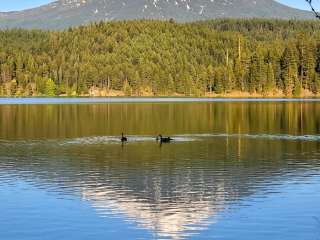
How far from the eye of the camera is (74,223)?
A: 3153 cm

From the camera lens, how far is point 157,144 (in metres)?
69.2

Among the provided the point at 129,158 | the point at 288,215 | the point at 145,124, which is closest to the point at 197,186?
the point at 288,215

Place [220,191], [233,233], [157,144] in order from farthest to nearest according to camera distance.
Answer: [157,144] → [220,191] → [233,233]

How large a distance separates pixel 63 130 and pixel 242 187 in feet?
170

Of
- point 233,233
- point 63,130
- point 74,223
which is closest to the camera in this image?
point 233,233

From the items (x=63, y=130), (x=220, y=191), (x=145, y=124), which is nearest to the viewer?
(x=220, y=191)

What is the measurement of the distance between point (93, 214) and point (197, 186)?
1028 centimetres

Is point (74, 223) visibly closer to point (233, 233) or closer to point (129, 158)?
point (233, 233)

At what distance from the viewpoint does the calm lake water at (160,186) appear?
30.5 meters

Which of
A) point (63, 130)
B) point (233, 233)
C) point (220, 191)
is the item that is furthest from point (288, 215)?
point (63, 130)

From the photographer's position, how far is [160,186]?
41.5 metres

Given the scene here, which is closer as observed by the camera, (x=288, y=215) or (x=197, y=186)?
(x=288, y=215)

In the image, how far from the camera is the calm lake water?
30.5 metres

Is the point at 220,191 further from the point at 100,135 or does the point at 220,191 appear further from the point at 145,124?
the point at 145,124
